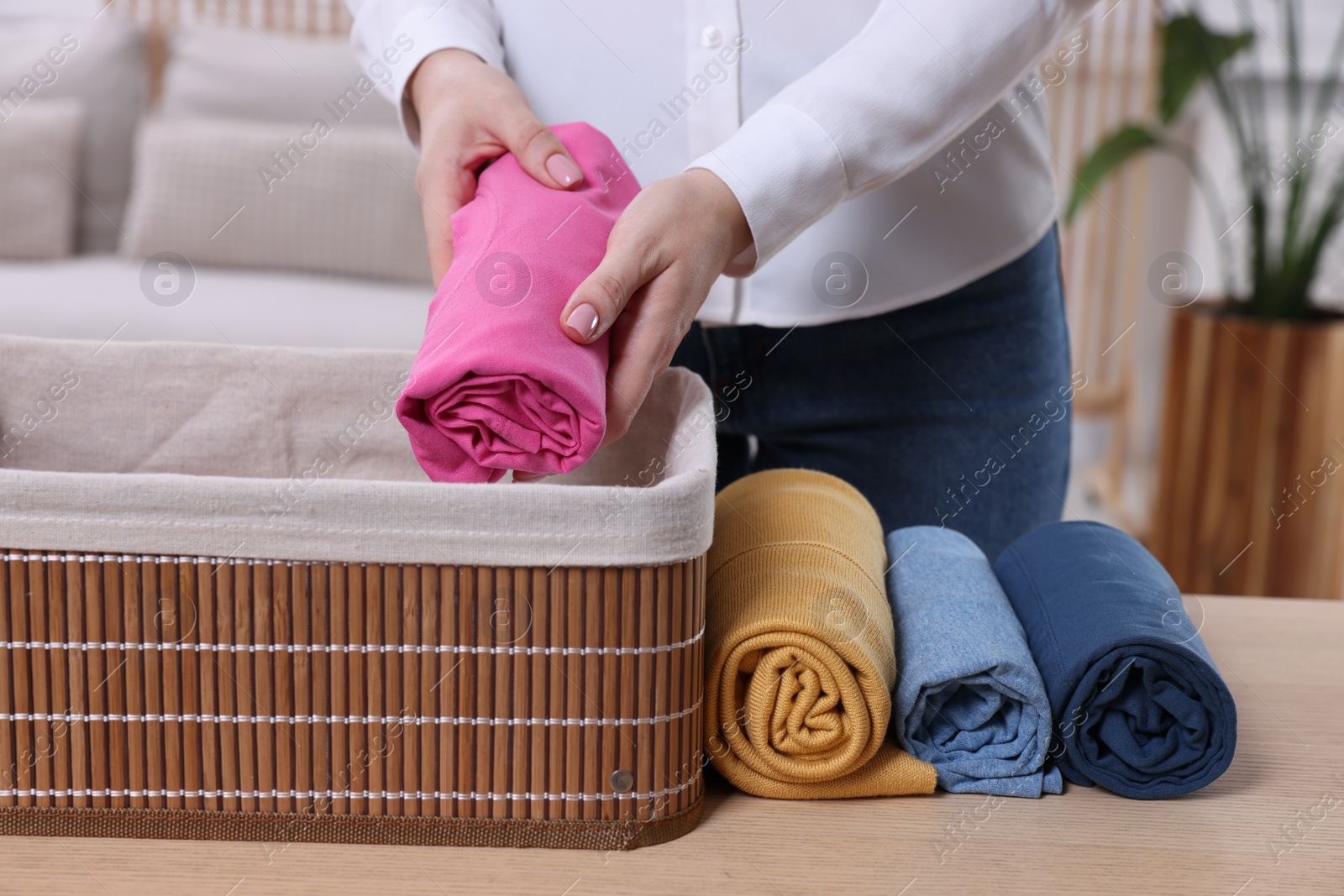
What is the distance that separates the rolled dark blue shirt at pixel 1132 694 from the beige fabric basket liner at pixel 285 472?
0.19 metres

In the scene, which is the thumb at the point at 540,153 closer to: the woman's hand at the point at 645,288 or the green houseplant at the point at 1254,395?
the woman's hand at the point at 645,288

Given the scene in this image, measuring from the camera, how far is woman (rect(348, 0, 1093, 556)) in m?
0.60

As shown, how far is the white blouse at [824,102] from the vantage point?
624 millimetres

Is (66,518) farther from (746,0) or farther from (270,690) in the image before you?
(746,0)

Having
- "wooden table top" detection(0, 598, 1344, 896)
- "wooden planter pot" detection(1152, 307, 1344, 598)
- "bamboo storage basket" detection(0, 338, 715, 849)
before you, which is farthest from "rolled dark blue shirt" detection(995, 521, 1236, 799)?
"wooden planter pot" detection(1152, 307, 1344, 598)

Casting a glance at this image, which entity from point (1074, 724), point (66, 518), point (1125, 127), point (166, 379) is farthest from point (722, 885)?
point (1125, 127)

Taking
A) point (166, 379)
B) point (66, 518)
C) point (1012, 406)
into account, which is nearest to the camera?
point (66, 518)

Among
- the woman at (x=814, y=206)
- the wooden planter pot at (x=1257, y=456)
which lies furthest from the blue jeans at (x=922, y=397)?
the wooden planter pot at (x=1257, y=456)

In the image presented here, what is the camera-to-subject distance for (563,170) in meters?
0.62

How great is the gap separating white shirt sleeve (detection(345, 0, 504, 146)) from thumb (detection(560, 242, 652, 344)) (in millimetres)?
278

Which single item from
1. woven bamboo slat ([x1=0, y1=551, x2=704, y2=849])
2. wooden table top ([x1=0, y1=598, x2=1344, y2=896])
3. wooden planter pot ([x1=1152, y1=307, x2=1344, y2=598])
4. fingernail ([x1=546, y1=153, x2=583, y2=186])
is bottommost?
wooden planter pot ([x1=1152, y1=307, x2=1344, y2=598])

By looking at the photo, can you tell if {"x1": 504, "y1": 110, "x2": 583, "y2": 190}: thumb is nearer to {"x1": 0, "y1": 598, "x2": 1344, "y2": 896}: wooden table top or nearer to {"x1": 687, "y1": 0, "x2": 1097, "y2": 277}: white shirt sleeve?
{"x1": 687, "y1": 0, "x2": 1097, "y2": 277}: white shirt sleeve

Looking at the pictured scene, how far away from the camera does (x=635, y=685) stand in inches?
19.3

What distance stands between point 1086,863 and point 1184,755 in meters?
0.08
